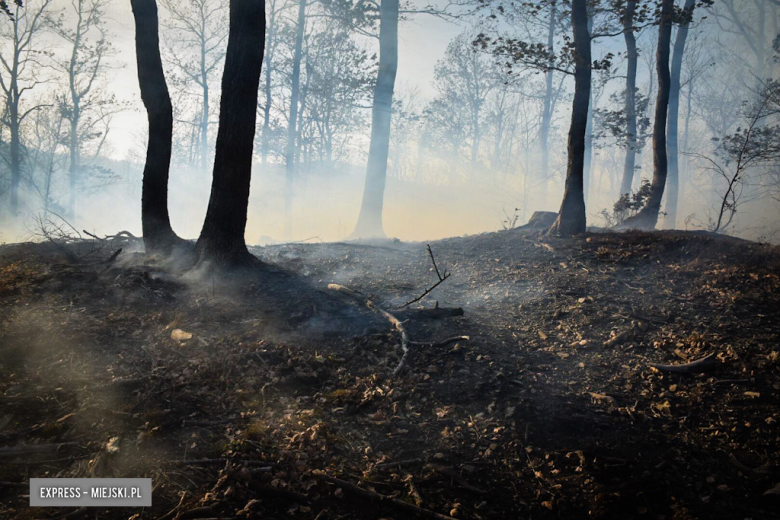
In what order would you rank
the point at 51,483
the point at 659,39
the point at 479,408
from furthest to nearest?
the point at 659,39
the point at 479,408
the point at 51,483

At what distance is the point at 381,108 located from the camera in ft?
40.0

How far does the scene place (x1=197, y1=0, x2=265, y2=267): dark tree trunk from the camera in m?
5.57

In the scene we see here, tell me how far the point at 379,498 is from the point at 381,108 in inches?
459

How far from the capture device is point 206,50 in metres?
23.5

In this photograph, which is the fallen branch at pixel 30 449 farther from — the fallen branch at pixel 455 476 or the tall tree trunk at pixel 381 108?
the tall tree trunk at pixel 381 108

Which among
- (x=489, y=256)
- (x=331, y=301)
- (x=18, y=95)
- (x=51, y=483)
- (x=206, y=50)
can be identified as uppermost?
(x=206, y=50)

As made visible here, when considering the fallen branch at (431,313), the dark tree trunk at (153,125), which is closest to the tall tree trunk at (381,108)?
the dark tree trunk at (153,125)

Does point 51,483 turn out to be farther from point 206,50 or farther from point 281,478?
point 206,50

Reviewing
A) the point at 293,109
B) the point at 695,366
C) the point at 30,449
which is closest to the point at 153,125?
the point at 30,449

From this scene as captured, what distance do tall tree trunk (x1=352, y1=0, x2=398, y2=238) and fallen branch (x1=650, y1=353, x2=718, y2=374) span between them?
934 cm

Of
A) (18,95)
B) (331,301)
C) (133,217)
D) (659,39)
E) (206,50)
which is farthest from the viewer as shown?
(133,217)

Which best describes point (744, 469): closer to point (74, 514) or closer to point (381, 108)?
point (74, 514)

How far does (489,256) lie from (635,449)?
17.1ft

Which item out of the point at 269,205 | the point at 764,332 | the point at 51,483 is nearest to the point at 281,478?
the point at 51,483
